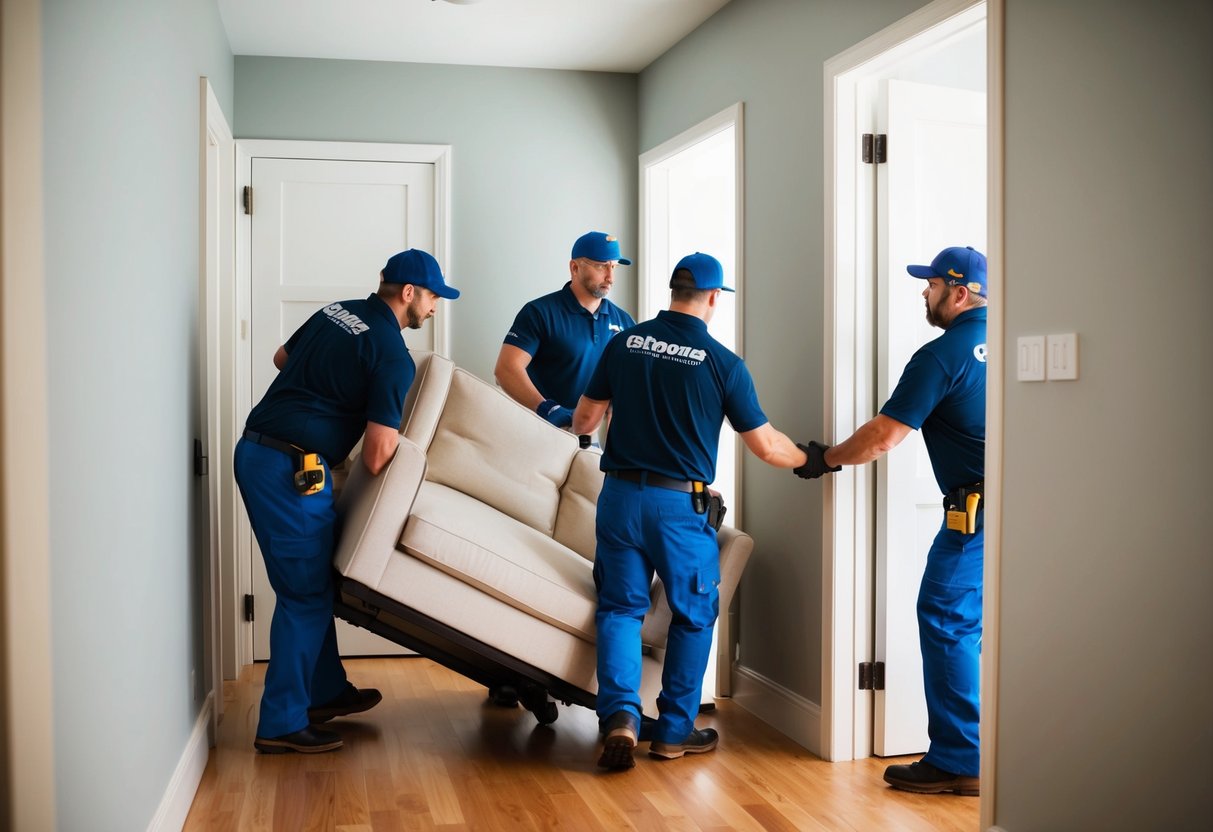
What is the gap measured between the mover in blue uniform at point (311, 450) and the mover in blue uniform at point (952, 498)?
149cm

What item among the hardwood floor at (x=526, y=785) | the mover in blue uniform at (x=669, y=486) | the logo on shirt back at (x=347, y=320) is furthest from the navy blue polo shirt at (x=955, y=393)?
the logo on shirt back at (x=347, y=320)

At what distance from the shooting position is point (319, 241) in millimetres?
5113

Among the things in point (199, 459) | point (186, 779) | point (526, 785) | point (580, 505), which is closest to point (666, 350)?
point (580, 505)

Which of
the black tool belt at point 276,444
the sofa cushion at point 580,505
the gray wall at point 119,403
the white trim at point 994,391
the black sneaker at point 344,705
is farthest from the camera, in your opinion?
the sofa cushion at point 580,505

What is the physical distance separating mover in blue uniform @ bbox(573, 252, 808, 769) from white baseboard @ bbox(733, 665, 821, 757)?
16.8 inches

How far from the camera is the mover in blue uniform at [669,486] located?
11.1 ft

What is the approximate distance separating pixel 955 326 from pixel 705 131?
169cm

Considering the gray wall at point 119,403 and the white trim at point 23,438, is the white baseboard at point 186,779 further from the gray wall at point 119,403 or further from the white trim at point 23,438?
the white trim at point 23,438

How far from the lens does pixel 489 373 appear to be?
525 cm

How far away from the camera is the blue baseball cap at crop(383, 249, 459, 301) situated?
11.7ft

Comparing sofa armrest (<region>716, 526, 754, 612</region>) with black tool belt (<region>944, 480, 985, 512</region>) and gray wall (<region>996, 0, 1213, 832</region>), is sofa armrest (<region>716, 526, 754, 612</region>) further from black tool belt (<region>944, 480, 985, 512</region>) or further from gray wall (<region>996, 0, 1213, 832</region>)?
gray wall (<region>996, 0, 1213, 832</region>)

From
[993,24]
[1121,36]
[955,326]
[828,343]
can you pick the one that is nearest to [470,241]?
[828,343]

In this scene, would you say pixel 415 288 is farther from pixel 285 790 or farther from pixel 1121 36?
pixel 1121 36

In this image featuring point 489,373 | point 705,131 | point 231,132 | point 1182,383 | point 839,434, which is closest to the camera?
point 1182,383
